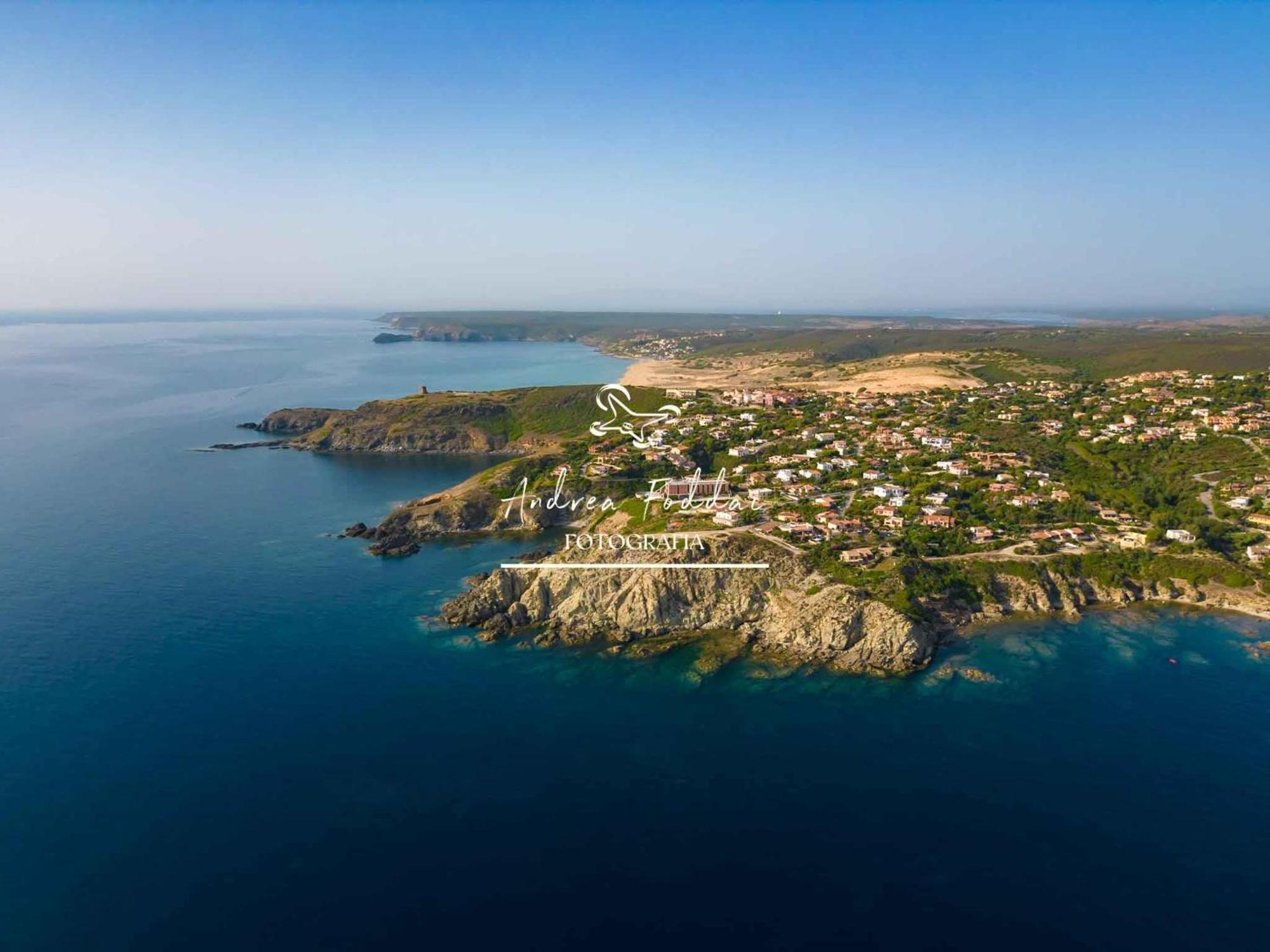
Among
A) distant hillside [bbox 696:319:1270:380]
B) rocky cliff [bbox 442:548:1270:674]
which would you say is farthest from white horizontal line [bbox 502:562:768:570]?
distant hillside [bbox 696:319:1270:380]

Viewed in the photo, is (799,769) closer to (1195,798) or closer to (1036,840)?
(1036,840)

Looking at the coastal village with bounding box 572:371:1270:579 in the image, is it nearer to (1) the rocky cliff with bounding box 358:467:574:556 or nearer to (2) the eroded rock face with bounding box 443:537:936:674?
(2) the eroded rock face with bounding box 443:537:936:674

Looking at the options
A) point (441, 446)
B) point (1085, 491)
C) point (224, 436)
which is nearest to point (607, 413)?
point (441, 446)

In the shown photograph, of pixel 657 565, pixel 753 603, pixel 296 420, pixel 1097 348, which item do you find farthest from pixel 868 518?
pixel 1097 348

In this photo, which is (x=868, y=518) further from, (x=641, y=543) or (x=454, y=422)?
(x=454, y=422)

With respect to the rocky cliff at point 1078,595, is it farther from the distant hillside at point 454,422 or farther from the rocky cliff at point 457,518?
the distant hillside at point 454,422

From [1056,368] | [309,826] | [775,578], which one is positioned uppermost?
[1056,368]
